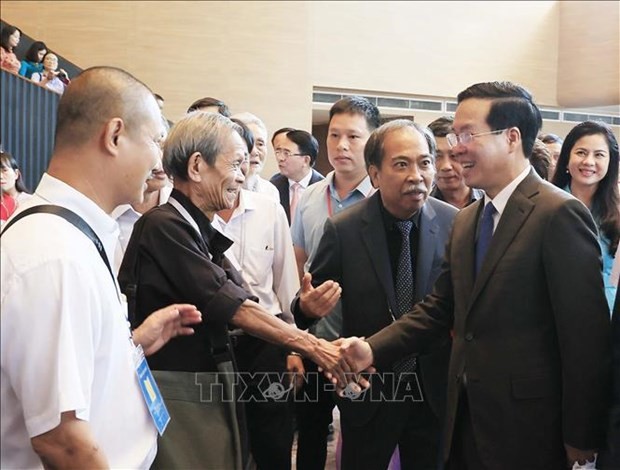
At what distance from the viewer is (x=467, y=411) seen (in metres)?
2.15

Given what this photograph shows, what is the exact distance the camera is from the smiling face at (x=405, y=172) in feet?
8.67

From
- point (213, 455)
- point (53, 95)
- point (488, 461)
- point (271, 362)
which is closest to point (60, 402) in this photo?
point (213, 455)

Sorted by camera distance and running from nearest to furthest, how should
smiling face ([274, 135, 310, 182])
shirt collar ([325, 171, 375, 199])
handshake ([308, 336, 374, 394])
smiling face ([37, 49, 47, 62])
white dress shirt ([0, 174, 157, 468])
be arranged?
1. white dress shirt ([0, 174, 157, 468])
2. handshake ([308, 336, 374, 394])
3. shirt collar ([325, 171, 375, 199])
4. smiling face ([274, 135, 310, 182])
5. smiling face ([37, 49, 47, 62])

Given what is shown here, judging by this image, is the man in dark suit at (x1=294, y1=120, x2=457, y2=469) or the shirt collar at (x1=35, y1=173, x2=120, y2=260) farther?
the man in dark suit at (x1=294, y1=120, x2=457, y2=469)

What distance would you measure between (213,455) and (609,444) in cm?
114

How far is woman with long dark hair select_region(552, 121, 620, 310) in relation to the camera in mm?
3518

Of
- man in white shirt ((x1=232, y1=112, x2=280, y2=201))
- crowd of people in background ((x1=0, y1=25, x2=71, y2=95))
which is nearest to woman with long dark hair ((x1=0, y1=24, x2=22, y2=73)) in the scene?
crowd of people in background ((x1=0, y1=25, x2=71, y2=95))

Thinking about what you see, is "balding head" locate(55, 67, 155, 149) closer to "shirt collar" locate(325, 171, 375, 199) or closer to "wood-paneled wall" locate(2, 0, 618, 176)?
"shirt collar" locate(325, 171, 375, 199)

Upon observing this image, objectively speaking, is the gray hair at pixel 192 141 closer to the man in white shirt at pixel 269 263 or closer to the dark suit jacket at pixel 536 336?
the man in white shirt at pixel 269 263

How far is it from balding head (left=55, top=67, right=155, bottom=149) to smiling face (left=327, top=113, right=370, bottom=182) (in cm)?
208

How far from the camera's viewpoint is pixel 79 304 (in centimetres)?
127

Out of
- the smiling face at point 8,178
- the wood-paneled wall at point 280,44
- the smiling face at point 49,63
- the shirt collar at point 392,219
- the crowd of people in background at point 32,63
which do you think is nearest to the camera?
the shirt collar at point 392,219

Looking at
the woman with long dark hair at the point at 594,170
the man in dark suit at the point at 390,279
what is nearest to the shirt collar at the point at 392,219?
the man in dark suit at the point at 390,279

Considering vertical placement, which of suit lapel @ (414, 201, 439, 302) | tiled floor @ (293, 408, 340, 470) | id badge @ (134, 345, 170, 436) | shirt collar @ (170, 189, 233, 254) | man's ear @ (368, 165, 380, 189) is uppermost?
man's ear @ (368, 165, 380, 189)
